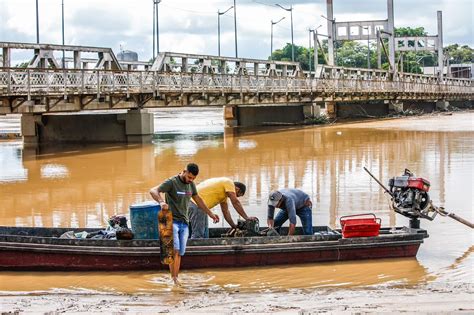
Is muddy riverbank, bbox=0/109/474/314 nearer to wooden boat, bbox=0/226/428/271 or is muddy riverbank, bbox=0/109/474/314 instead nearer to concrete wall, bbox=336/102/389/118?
wooden boat, bbox=0/226/428/271

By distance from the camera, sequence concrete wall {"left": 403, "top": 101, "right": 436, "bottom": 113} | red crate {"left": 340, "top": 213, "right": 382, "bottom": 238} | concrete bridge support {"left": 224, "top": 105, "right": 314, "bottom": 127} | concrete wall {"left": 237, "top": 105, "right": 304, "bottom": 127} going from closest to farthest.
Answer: red crate {"left": 340, "top": 213, "right": 382, "bottom": 238} → concrete bridge support {"left": 224, "top": 105, "right": 314, "bottom": 127} → concrete wall {"left": 237, "top": 105, "right": 304, "bottom": 127} → concrete wall {"left": 403, "top": 101, "right": 436, "bottom": 113}

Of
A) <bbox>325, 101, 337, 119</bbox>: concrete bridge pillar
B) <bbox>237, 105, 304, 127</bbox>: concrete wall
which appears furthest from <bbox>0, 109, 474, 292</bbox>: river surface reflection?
<bbox>325, 101, 337, 119</bbox>: concrete bridge pillar

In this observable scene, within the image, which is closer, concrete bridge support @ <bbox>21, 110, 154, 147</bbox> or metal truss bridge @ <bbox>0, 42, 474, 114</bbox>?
metal truss bridge @ <bbox>0, 42, 474, 114</bbox>

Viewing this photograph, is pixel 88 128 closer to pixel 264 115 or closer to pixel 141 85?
pixel 141 85

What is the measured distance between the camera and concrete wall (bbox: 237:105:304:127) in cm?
5747

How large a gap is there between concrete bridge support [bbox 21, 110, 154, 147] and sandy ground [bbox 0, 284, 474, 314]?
95.1 ft

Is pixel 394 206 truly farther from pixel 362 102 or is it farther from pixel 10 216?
pixel 362 102

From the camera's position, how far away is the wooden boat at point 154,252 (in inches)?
443

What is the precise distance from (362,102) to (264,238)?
5936 cm

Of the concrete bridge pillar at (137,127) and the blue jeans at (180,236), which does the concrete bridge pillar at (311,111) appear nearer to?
the concrete bridge pillar at (137,127)

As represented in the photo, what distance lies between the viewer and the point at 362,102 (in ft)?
229

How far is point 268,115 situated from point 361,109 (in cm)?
1297

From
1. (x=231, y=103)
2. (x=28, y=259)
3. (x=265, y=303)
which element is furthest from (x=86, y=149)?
(x=265, y=303)

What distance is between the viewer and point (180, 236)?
10734 mm
